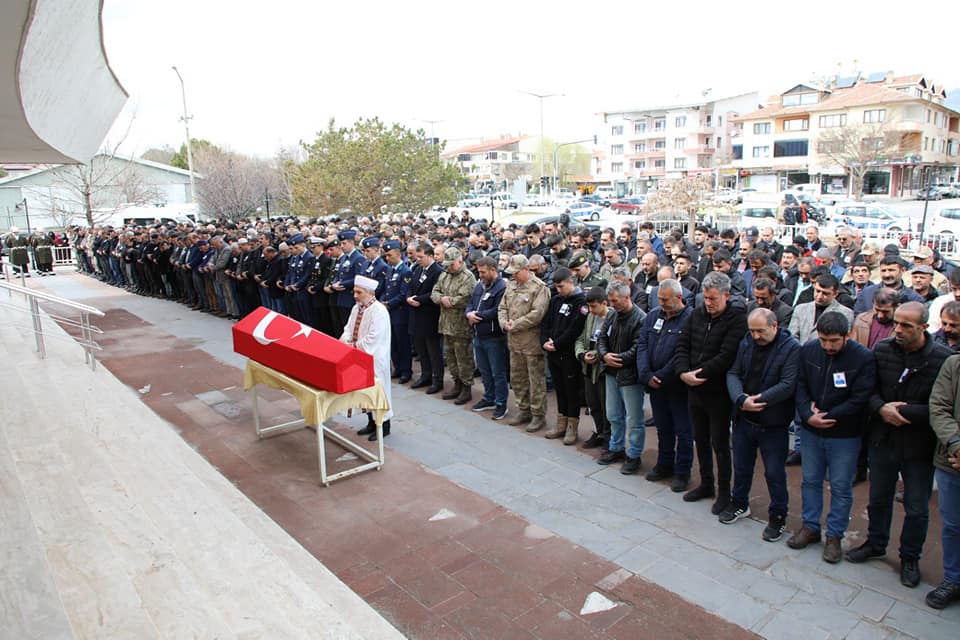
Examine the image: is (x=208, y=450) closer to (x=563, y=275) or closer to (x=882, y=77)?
(x=563, y=275)

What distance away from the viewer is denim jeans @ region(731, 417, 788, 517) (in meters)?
4.82

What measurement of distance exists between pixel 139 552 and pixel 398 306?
511 centimetres

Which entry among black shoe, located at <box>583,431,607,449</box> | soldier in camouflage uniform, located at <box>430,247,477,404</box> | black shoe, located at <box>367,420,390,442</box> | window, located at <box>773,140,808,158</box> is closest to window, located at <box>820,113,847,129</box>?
window, located at <box>773,140,808,158</box>

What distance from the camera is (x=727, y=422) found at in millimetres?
5238

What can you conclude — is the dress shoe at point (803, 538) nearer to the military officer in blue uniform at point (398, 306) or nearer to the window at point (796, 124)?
the military officer in blue uniform at point (398, 306)

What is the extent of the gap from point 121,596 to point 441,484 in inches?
109

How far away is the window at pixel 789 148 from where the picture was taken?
5147cm

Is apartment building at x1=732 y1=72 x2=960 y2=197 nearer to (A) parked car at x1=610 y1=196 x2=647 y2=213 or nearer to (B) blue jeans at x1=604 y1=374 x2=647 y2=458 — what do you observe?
(A) parked car at x1=610 y1=196 x2=647 y2=213

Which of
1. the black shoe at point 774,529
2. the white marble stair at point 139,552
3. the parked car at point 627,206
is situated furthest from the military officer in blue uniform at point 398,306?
the parked car at point 627,206

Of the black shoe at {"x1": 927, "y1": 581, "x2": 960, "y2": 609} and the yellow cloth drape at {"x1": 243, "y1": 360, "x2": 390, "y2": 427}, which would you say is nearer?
the black shoe at {"x1": 927, "y1": 581, "x2": 960, "y2": 609}

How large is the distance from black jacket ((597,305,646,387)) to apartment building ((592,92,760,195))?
5616cm

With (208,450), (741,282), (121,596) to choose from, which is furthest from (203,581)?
(741,282)

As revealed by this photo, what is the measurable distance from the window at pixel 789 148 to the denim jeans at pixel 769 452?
177ft

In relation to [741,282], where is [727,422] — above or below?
below
